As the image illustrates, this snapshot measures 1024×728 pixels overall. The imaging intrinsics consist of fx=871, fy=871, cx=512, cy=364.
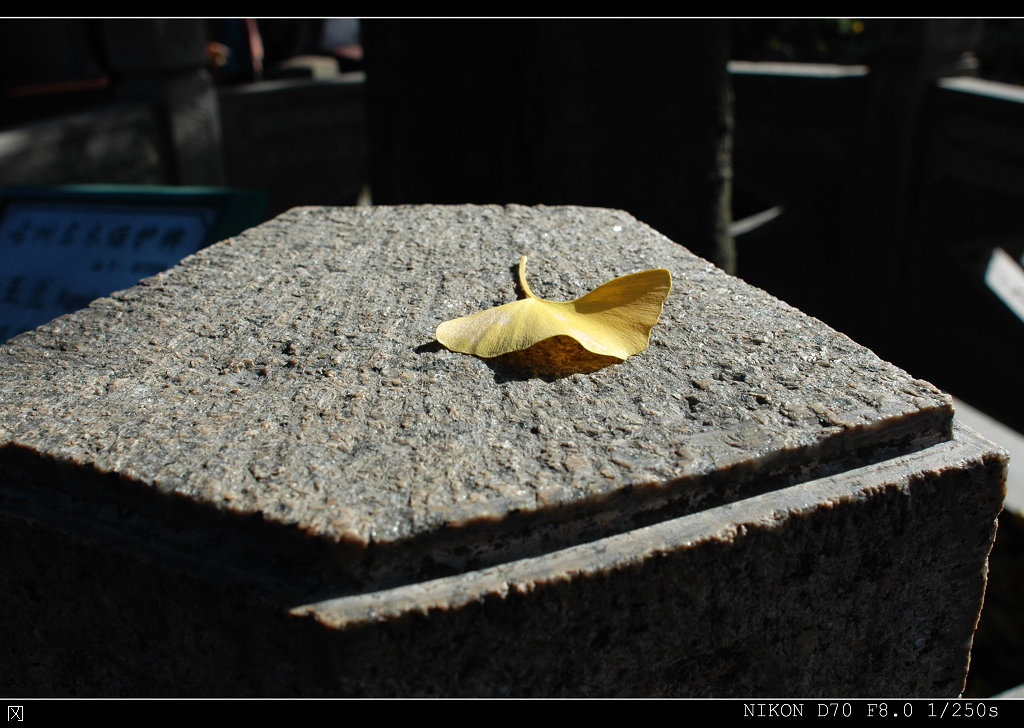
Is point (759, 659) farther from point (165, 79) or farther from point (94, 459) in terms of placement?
point (165, 79)

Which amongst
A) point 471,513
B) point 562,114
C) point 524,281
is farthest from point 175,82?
point 471,513

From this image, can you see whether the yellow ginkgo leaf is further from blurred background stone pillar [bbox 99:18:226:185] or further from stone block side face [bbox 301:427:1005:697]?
blurred background stone pillar [bbox 99:18:226:185]

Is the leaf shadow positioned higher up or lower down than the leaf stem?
lower down

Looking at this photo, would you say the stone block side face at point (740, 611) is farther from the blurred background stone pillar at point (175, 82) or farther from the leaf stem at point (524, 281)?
the blurred background stone pillar at point (175, 82)

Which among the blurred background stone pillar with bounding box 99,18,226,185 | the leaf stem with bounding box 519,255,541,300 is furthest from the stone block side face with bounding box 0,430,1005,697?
the blurred background stone pillar with bounding box 99,18,226,185

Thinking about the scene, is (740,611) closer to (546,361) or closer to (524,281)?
(546,361)

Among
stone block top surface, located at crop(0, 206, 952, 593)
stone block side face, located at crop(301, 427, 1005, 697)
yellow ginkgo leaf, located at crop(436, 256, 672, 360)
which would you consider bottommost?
stone block side face, located at crop(301, 427, 1005, 697)

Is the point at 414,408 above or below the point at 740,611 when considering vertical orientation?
above
